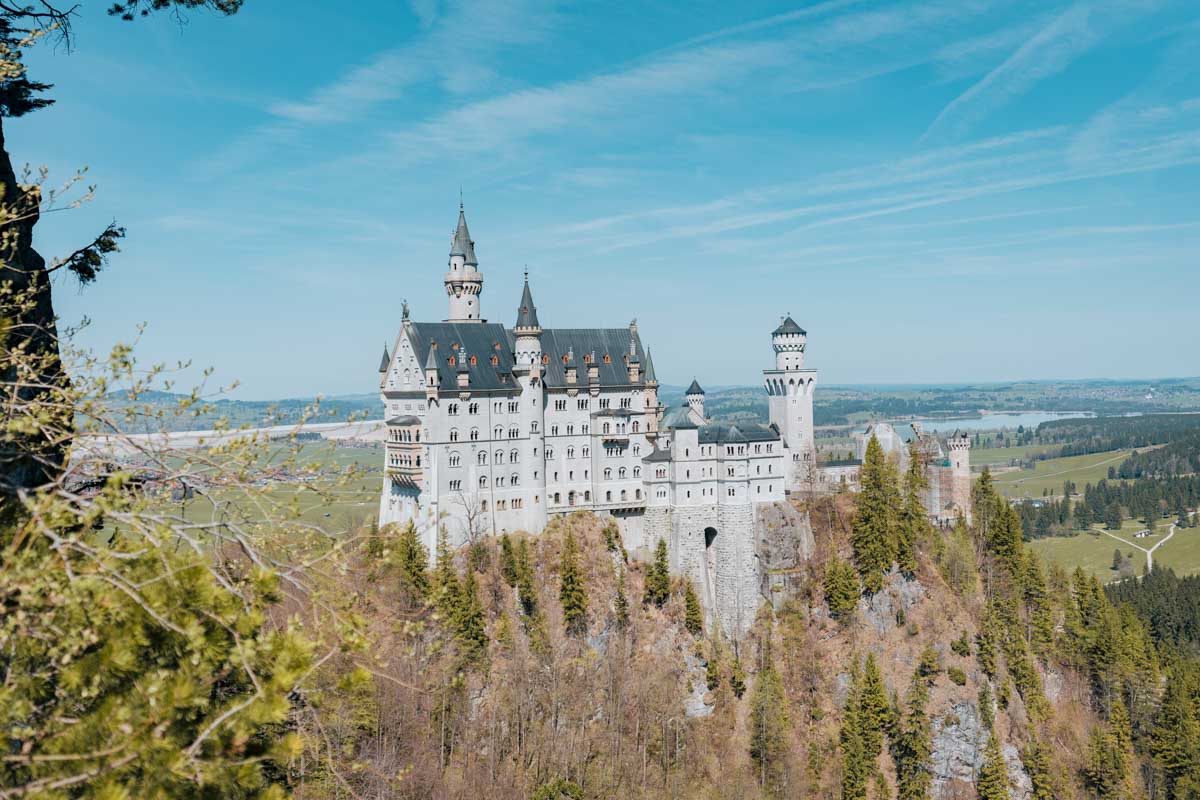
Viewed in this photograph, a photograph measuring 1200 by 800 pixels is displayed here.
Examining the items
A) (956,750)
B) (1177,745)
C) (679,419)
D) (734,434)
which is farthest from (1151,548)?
(679,419)

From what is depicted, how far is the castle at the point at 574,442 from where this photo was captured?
71812mm

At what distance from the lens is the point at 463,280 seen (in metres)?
80.6

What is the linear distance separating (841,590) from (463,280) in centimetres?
4024

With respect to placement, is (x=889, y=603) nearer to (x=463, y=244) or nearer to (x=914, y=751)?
(x=914, y=751)

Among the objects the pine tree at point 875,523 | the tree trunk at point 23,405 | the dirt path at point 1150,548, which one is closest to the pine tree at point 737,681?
the pine tree at point 875,523

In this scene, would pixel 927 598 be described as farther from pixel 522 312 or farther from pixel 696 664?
pixel 522 312

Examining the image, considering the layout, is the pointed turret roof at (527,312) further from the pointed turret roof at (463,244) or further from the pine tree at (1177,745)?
the pine tree at (1177,745)

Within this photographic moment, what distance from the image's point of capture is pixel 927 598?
256 feet

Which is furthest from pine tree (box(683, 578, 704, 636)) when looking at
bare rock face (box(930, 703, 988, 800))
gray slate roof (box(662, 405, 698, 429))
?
bare rock face (box(930, 703, 988, 800))

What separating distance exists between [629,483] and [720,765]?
23.1 metres

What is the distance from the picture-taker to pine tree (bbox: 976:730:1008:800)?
70.2m

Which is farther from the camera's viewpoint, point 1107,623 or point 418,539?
point 1107,623

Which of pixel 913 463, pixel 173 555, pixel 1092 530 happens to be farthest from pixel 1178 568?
pixel 173 555

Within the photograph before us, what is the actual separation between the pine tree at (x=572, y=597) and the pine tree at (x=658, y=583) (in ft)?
20.8
